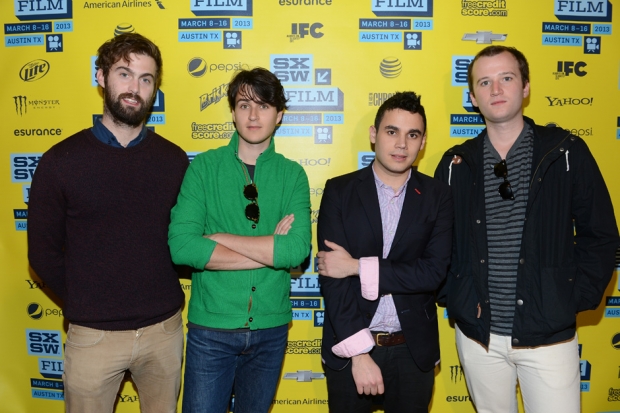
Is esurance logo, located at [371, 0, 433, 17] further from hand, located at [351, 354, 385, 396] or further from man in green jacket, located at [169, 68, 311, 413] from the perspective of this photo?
hand, located at [351, 354, 385, 396]

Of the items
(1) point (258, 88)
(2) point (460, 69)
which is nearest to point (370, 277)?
(1) point (258, 88)

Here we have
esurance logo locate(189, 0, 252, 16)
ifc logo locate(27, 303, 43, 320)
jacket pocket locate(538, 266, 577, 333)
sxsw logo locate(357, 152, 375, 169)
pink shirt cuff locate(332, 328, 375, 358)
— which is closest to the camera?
pink shirt cuff locate(332, 328, 375, 358)

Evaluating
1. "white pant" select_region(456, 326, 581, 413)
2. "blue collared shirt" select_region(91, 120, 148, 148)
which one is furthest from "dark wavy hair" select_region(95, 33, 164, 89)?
"white pant" select_region(456, 326, 581, 413)

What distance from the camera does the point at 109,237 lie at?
7.50ft

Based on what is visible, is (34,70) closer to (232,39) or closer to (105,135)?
(105,135)

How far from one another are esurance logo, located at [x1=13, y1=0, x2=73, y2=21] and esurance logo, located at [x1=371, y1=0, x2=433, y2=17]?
213 centimetres

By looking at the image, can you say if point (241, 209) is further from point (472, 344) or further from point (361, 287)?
point (472, 344)

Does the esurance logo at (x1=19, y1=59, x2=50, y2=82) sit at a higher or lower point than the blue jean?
higher

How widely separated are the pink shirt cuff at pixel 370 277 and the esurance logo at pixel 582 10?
229cm

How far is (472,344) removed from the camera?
2.53m

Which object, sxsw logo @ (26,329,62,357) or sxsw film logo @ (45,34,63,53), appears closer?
sxsw film logo @ (45,34,63,53)

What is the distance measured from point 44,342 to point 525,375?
325cm

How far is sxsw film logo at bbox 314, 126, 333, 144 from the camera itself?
10.2ft

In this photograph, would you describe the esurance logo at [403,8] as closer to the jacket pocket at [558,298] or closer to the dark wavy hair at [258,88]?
the dark wavy hair at [258,88]
